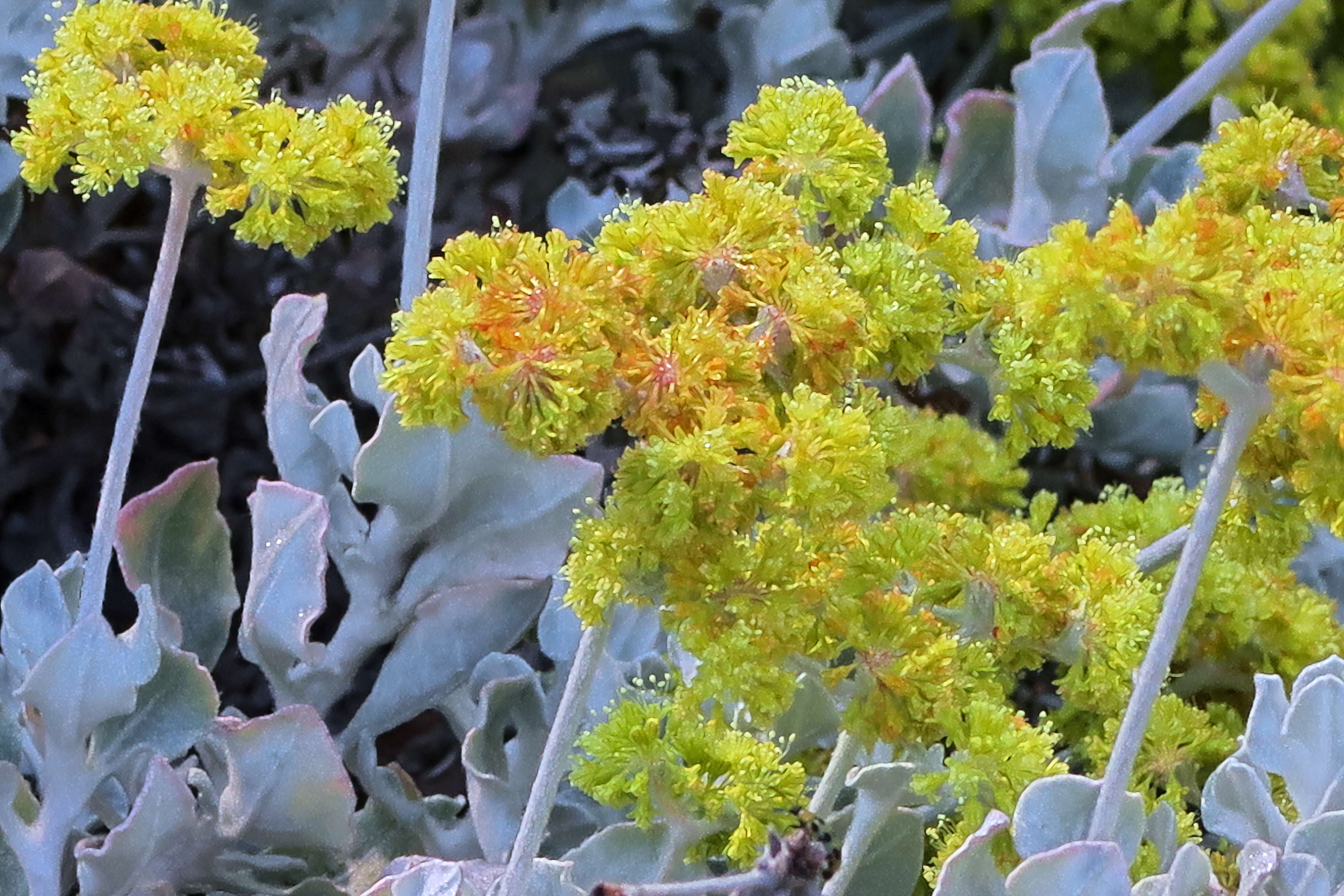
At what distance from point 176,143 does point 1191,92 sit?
0.71 m

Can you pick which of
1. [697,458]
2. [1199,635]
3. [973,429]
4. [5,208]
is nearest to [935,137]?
[973,429]

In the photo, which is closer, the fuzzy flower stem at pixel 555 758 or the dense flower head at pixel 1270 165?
the fuzzy flower stem at pixel 555 758

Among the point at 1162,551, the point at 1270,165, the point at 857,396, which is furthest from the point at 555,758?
the point at 1270,165

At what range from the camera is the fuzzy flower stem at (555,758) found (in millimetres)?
472

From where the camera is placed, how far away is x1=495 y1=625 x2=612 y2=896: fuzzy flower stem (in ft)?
1.55

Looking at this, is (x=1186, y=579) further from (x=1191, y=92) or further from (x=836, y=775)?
(x=1191, y=92)

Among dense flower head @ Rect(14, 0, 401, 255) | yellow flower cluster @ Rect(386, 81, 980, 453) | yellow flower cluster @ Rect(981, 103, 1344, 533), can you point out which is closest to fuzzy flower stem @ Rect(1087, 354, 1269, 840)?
yellow flower cluster @ Rect(981, 103, 1344, 533)

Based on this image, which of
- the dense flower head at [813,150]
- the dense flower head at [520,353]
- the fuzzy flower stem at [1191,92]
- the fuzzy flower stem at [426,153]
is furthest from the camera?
the fuzzy flower stem at [1191,92]

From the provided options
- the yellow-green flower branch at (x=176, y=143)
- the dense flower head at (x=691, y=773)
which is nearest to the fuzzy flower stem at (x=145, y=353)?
the yellow-green flower branch at (x=176, y=143)

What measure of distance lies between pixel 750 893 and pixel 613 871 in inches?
5.0

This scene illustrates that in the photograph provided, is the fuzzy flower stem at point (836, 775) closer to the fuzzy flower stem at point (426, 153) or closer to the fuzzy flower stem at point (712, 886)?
the fuzzy flower stem at point (712, 886)

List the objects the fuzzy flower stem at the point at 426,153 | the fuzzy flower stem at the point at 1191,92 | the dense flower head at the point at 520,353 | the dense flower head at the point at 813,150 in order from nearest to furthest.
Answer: the dense flower head at the point at 520,353
the dense flower head at the point at 813,150
the fuzzy flower stem at the point at 426,153
the fuzzy flower stem at the point at 1191,92

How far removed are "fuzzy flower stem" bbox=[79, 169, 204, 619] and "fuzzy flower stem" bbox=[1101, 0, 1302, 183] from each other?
24.6 inches

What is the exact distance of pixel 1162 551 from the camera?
61 centimetres
